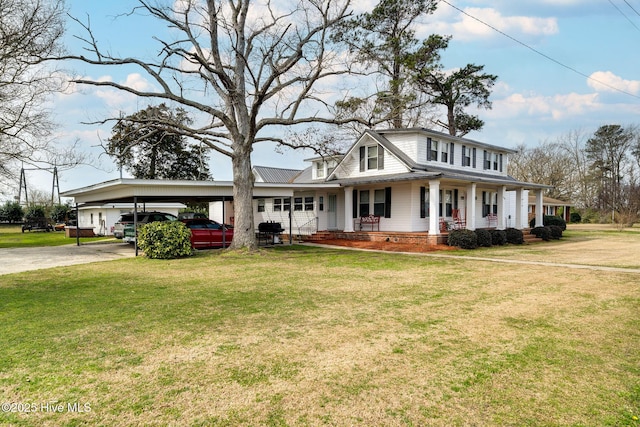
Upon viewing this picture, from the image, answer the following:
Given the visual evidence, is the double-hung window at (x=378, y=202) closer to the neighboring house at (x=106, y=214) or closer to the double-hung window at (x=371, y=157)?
the double-hung window at (x=371, y=157)

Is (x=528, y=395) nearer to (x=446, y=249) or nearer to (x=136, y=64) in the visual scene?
(x=446, y=249)

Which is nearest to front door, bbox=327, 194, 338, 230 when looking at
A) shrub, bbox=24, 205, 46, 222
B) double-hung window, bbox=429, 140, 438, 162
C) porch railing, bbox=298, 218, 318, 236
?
porch railing, bbox=298, 218, 318, 236

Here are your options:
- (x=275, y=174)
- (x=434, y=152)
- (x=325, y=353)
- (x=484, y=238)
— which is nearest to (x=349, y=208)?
(x=434, y=152)

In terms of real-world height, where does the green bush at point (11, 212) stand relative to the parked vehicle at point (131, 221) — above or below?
above

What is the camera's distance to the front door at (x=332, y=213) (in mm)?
25688

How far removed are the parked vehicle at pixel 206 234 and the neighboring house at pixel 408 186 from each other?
154 inches

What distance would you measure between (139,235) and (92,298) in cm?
814

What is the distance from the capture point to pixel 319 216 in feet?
85.3

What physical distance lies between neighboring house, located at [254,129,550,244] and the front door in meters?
0.06

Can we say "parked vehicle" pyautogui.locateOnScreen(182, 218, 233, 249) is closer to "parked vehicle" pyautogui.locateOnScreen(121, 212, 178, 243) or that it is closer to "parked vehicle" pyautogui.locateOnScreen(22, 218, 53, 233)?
"parked vehicle" pyautogui.locateOnScreen(121, 212, 178, 243)

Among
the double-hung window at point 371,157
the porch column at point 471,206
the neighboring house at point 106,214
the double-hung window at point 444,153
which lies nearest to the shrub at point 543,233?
the porch column at point 471,206

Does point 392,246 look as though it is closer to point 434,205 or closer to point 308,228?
point 434,205

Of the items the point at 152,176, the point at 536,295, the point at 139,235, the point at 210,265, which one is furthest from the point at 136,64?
the point at 152,176

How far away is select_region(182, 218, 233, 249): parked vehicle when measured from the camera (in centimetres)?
1916
